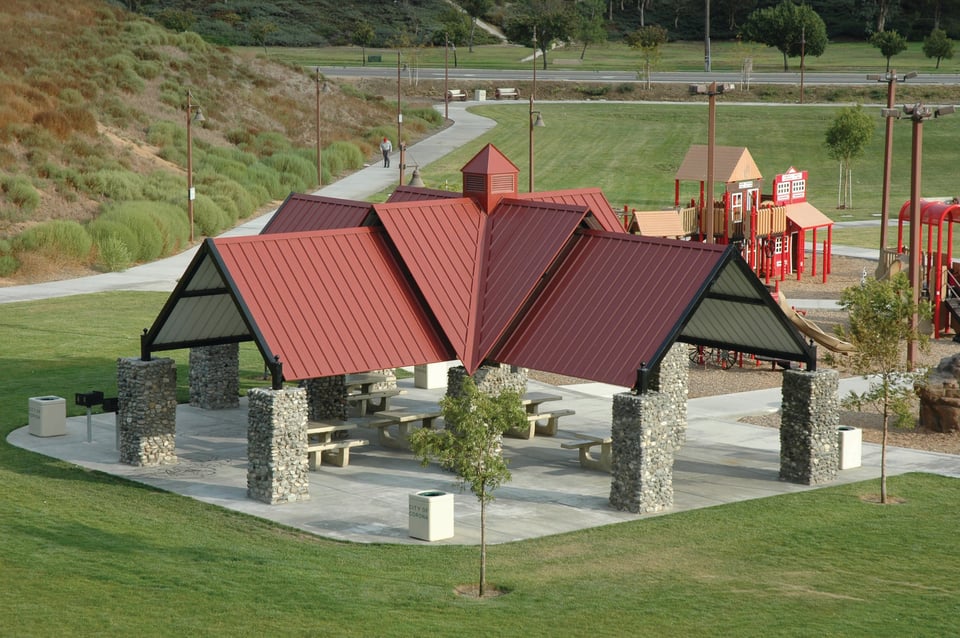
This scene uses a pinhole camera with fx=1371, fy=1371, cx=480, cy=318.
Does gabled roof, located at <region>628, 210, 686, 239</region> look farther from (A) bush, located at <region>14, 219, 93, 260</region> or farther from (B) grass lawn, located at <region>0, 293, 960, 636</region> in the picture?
(B) grass lawn, located at <region>0, 293, 960, 636</region>

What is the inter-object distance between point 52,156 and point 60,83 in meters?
13.0

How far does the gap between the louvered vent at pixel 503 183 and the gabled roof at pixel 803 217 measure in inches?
814

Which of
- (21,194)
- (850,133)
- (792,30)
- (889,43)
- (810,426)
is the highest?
(792,30)

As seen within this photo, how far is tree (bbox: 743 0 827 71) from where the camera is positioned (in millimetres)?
100750

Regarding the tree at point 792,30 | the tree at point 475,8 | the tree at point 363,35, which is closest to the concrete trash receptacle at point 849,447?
the tree at point 792,30

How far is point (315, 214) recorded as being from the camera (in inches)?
1130

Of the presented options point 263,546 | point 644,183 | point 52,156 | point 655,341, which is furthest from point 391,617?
point 644,183

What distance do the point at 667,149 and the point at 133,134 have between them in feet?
98.8

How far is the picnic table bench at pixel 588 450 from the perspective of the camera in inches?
961

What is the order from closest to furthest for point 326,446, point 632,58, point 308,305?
point 308,305
point 326,446
point 632,58

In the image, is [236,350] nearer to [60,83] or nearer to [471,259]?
[471,259]

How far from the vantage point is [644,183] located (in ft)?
229

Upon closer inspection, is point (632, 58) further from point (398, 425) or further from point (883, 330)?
point (883, 330)

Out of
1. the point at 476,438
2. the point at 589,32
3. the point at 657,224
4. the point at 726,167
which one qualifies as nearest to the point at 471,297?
the point at 476,438
